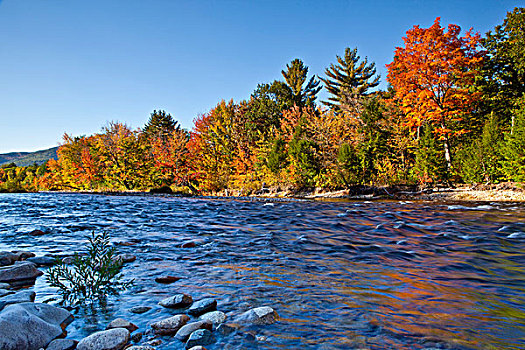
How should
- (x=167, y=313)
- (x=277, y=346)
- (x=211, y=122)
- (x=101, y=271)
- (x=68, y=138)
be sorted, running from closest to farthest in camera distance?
(x=277, y=346) < (x=167, y=313) < (x=101, y=271) < (x=211, y=122) < (x=68, y=138)

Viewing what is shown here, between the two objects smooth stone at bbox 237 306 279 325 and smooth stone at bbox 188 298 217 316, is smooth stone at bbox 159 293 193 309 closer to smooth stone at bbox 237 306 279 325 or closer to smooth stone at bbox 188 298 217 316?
smooth stone at bbox 188 298 217 316

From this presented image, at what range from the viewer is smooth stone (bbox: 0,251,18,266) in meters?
3.37

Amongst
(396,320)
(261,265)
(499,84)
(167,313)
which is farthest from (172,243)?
(499,84)

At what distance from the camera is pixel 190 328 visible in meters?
1.93

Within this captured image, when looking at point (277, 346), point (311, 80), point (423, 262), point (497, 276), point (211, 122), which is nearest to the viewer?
point (277, 346)

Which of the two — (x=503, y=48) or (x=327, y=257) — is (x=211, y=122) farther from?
(x=327, y=257)

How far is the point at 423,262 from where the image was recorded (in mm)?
3445

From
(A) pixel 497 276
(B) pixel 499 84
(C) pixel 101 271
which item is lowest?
(A) pixel 497 276

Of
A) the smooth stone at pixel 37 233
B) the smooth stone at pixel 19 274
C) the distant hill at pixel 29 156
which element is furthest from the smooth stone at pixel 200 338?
the distant hill at pixel 29 156

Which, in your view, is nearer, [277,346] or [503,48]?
[277,346]

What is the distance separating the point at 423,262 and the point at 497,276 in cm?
71

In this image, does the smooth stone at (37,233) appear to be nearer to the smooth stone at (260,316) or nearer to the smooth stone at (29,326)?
the smooth stone at (29,326)

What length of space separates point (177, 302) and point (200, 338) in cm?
60

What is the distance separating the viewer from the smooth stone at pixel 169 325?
1931mm
